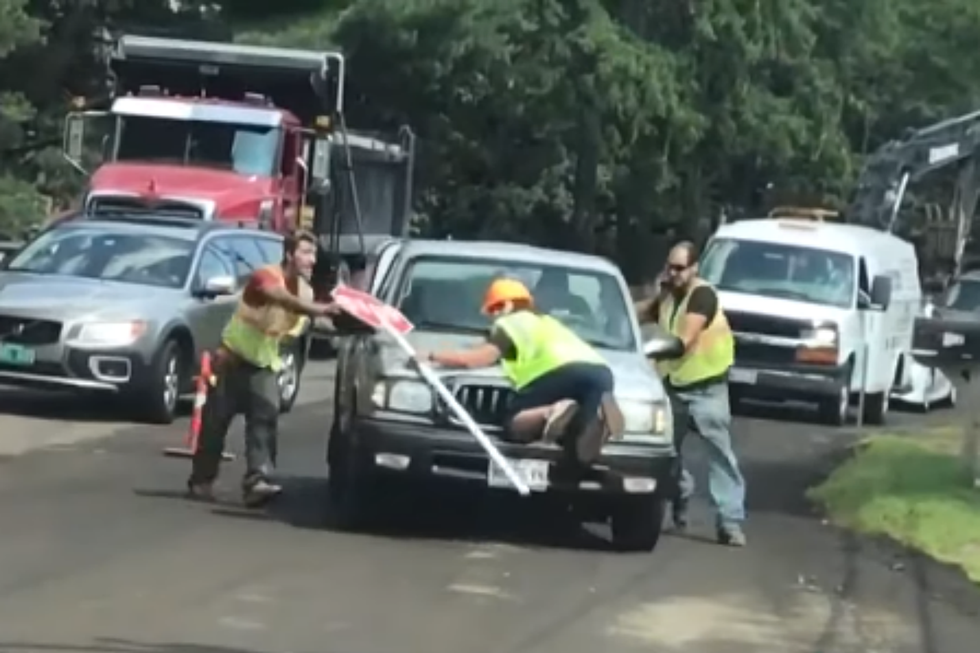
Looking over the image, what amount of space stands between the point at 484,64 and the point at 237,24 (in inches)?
183

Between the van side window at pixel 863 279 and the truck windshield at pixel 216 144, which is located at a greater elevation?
the truck windshield at pixel 216 144

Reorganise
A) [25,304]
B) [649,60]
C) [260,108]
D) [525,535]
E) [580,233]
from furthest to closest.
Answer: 1. [580,233]
2. [649,60]
3. [260,108]
4. [25,304]
5. [525,535]

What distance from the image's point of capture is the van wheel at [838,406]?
90.7ft

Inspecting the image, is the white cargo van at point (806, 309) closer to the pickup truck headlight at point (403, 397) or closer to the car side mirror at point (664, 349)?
the car side mirror at point (664, 349)

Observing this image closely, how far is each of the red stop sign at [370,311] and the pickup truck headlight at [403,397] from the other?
33 cm

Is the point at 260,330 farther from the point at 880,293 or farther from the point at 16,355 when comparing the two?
the point at 880,293

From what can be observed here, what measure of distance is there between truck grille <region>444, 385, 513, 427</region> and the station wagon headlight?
21.9 feet

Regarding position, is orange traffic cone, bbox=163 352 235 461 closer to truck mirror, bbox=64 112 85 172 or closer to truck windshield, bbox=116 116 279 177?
truck windshield, bbox=116 116 279 177

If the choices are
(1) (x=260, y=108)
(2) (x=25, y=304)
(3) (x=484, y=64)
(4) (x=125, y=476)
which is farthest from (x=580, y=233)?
(4) (x=125, y=476)

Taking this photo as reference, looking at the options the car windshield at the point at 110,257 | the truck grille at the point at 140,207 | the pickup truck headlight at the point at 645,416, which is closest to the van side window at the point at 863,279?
the truck grille at the point at 140,207

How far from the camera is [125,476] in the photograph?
664 inches

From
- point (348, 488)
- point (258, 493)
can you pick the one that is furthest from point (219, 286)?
point (348, 488)

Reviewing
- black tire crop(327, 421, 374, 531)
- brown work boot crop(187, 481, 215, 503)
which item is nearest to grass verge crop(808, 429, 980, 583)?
black tire crop(327, 421, 374, 531)

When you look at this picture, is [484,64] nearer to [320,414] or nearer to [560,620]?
[320,414]
